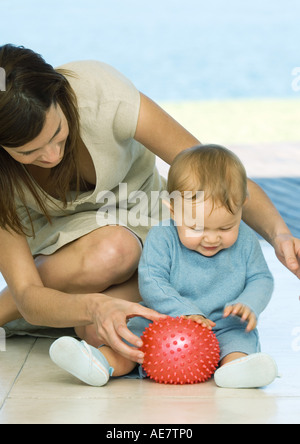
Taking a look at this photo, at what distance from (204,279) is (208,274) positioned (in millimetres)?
15

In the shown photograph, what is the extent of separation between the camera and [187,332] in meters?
1.53

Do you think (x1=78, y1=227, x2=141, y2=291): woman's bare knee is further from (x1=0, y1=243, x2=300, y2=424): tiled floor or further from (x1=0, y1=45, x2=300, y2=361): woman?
(x1=0, y1=243, x2=300, y2=424): tiled floor

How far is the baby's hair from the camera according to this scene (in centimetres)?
159

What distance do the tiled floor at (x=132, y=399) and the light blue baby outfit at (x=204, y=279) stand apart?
0.51 ft

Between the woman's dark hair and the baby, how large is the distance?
Result: 28 cm

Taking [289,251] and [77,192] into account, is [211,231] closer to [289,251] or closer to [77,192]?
[289,251]

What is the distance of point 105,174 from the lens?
1813 mm

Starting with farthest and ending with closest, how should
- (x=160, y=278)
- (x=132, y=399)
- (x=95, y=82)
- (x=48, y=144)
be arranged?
(x=95, y=82) → (x=160, y=278) → (x=48, y=144) → (x=132, y=399)

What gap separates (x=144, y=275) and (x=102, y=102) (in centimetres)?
43

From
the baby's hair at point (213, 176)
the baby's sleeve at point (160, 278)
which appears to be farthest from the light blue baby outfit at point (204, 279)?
the baby's hair at point (213, 176)

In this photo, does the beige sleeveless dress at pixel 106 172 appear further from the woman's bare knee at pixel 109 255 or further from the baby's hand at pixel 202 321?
the baby's hand at pixel 202 321

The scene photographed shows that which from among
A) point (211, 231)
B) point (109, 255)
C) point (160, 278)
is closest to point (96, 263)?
point (109, 255)

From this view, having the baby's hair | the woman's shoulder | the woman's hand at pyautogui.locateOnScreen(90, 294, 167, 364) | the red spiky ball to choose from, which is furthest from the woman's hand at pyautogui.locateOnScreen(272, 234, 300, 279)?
the woman's shoulder

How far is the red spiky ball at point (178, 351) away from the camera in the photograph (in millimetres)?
1521
